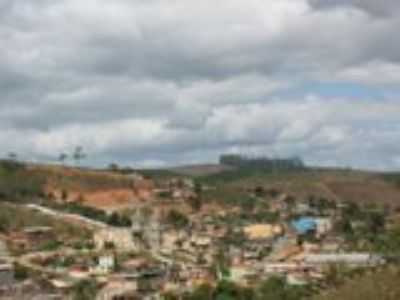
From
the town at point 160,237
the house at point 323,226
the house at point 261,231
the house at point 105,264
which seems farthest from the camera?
the house at point 323,226

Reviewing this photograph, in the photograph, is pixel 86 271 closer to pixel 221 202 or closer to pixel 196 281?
pixel 196 281

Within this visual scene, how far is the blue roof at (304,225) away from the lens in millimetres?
135000

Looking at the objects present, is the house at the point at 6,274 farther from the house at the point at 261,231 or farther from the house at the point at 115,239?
the house at the point at 261,231

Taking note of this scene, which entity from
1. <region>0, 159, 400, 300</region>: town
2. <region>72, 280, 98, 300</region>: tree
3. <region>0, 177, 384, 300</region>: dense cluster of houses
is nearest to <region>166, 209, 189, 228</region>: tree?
<region>0, 159, 400, 300</region>: town

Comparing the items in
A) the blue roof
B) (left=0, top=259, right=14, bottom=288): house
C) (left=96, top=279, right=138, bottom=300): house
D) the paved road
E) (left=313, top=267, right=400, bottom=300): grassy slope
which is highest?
(left=313, top=267, right=400, bottom=300): grassy slope

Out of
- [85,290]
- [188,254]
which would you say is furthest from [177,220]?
[85,290]

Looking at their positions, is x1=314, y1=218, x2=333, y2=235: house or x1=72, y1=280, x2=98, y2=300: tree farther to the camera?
x1=314, y1=218, x2=333, y2=235: house

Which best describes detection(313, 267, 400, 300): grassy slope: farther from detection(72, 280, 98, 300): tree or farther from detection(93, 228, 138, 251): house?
detection(93, 228, 138, 251): house

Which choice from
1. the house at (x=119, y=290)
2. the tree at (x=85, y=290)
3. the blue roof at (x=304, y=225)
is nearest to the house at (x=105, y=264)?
the house at (x=119, y=290)

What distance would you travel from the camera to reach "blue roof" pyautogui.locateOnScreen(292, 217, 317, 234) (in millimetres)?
135000

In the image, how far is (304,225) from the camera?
454 ft

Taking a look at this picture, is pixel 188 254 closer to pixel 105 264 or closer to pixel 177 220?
pixel 105 264

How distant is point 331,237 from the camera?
129875 millimetres

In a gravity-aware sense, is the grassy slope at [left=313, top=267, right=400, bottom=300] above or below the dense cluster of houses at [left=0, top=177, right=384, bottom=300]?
above
